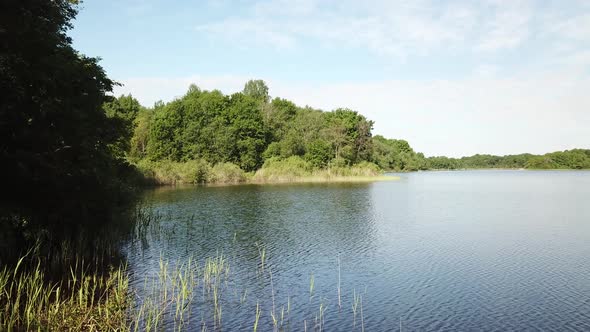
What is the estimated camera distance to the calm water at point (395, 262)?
13188mm

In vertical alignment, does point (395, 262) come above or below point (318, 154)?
below

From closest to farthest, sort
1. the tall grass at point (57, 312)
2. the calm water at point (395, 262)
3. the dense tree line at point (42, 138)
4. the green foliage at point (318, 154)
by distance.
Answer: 1. the tall grass at point (57, 312)
2. the calm water at point (395, 262)
3. the dense tree line at point (42, 138)
4. the green foliage at point (318, 154)

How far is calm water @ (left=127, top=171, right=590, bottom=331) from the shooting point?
13.2 meters

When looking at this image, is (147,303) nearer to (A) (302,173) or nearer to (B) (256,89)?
(A) (302,173)

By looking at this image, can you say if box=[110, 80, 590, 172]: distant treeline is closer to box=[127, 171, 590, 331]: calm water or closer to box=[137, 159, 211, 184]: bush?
box=[137, 159, 211, 184]: bush

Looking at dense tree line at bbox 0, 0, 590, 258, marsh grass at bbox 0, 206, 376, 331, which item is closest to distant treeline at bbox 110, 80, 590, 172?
dense tree line at bbox 0, 0, 590, 258

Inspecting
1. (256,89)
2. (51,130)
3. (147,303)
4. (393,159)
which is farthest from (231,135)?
(393,159)

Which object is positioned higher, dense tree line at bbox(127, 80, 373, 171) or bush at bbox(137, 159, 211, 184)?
dense tree line at bbox(127, 80, 373, 171)

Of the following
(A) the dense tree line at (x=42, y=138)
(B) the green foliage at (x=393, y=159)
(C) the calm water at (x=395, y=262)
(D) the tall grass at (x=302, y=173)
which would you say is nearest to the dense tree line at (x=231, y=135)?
(D) the tall grass at (x=302, y=173)

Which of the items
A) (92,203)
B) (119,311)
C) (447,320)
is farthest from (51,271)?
(447,320)

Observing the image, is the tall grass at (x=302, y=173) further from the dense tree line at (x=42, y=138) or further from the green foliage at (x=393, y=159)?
the dense tree line at (x=42, y=138)

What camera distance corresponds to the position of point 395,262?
20.3 m

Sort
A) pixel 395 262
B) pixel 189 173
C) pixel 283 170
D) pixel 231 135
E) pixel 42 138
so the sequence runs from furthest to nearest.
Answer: pixel 231 135, pixel 283 170, pixel 189 173, pixel 395 262, pixel 42 138

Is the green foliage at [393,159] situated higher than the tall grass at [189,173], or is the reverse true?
the green foliage at [393,159]
